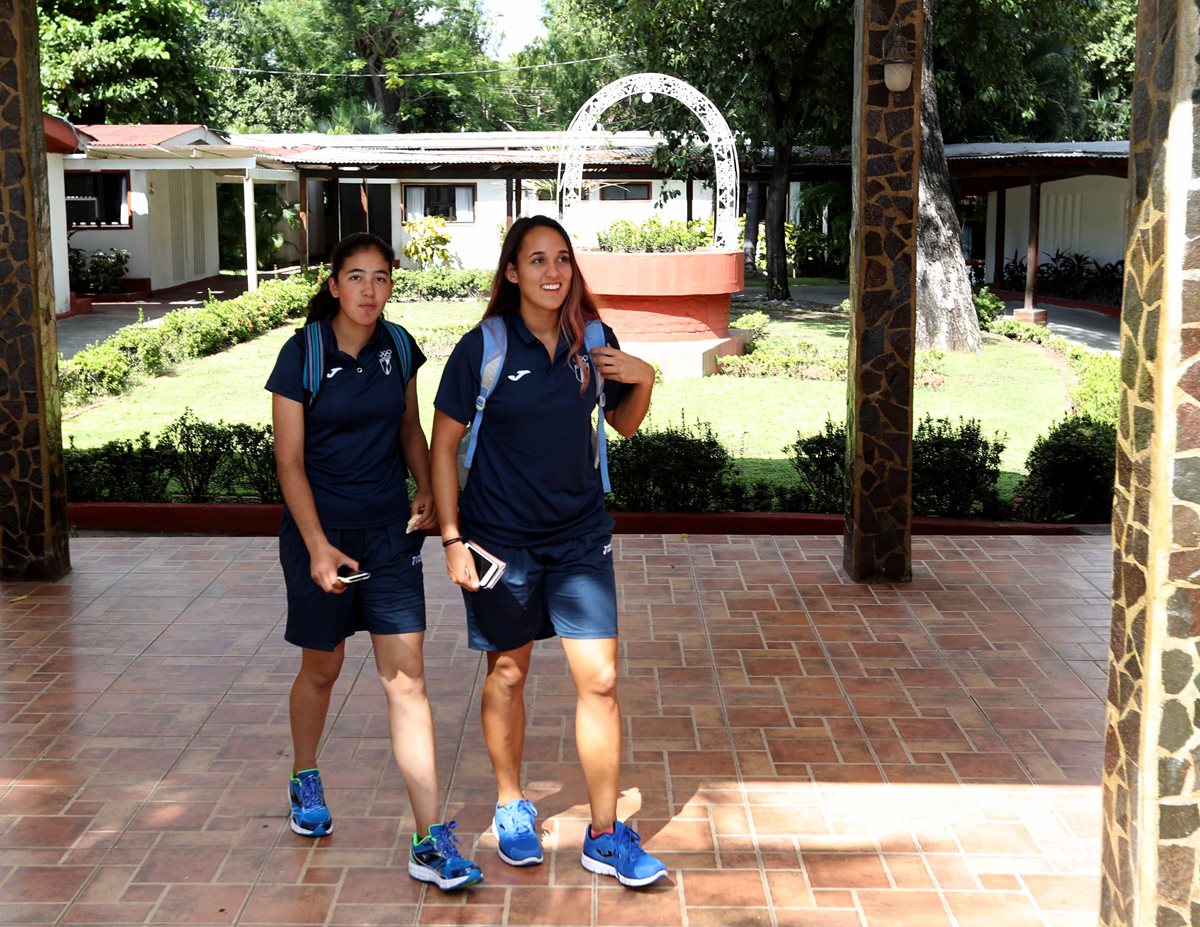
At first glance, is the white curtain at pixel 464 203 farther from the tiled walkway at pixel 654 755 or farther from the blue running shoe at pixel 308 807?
the blue running shoe at pixel 308 807

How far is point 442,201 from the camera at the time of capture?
32312 millimetres

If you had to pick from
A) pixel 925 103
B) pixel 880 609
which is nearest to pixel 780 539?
pixel 880 609

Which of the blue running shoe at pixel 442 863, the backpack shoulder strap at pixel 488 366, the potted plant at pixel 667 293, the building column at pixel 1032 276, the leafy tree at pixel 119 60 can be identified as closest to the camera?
the backpack shoulder strap at pixel 488 366

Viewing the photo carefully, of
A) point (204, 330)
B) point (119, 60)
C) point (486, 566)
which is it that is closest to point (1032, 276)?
point (204, 330)

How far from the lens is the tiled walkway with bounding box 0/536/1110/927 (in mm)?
3576

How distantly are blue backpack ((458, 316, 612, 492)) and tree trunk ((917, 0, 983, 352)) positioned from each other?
14.3 metres

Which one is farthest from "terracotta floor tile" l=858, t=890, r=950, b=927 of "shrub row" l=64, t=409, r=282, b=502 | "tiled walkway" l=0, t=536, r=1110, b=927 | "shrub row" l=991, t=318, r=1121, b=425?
"shrub row" l=64, t=409, r=282, b=502

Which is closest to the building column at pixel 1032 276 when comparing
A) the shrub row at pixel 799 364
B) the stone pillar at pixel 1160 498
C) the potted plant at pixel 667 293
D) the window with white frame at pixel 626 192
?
the shrub row at pixel 799 364

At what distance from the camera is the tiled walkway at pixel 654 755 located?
3.58 meters

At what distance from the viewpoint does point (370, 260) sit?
354 centimetres

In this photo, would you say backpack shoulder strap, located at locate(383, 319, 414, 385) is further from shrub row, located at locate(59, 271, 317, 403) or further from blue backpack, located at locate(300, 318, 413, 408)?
shrub row, located at locate(59, 271, 317, 403)

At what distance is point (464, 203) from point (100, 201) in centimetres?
962

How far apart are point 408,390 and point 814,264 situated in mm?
27609

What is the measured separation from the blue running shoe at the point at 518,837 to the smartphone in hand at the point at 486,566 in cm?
66
